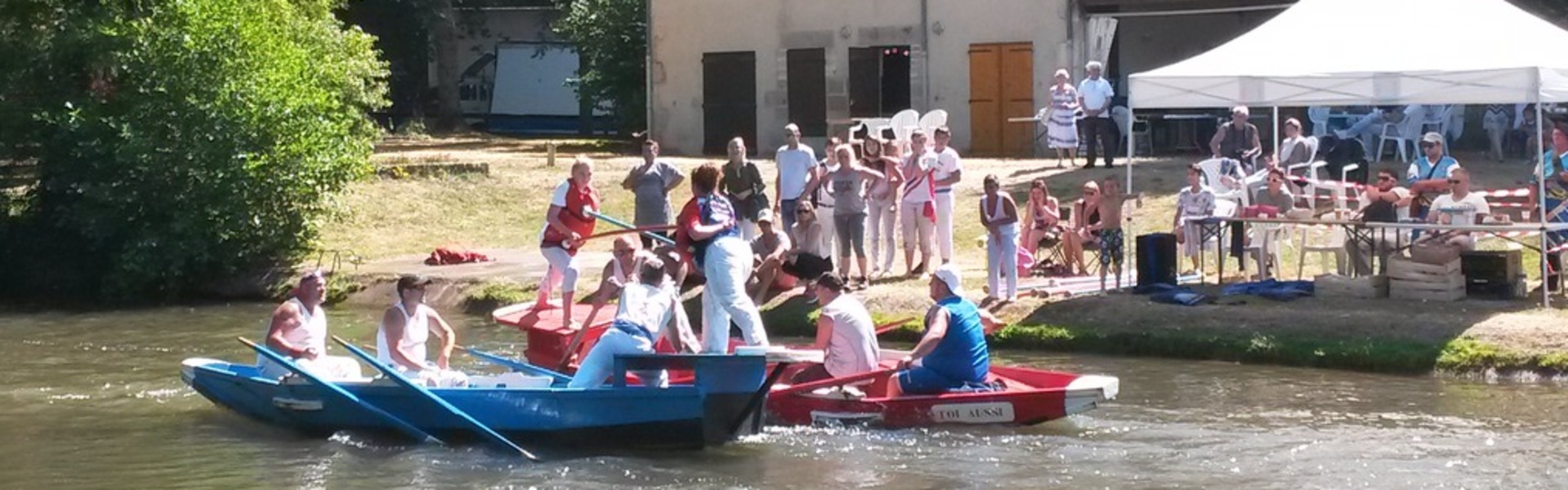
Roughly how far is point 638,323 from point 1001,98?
19053mm

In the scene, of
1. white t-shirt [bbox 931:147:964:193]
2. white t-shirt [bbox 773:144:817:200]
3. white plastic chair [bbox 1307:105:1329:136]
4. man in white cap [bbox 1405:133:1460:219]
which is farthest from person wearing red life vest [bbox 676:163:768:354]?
white plastic chair [bbox 1307:105:1329:136]

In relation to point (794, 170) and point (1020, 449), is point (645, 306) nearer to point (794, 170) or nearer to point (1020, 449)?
point (1020, 449)

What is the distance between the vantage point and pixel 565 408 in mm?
15055

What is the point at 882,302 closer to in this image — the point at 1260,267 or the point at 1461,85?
the point at 1260,267

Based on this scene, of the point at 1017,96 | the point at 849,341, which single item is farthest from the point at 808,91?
the point at 849,341

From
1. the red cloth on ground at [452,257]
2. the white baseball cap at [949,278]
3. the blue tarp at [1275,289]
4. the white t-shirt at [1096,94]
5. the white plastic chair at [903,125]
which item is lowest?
the blue tarp at [1275,289]

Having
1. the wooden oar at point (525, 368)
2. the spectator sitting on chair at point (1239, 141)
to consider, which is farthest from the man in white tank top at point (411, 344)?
the spectator sitting on chair at point (1239, 141)

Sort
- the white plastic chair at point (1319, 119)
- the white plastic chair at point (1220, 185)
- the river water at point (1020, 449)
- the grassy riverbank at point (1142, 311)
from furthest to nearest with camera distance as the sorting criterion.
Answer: the white plastic chair at point (1319, 119) < the white plastic chair at point (1220, 185) < the grassy riverbank at point (1142, 311) < the river water at point (1020, 449)

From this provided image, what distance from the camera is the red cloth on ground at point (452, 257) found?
26.2m

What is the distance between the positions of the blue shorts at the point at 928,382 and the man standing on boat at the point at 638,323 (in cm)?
175

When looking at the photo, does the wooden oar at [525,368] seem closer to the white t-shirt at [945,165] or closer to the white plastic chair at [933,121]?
the white t-shirt at [945,165]

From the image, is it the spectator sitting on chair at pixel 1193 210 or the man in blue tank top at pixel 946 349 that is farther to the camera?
the spectator sitting on chair at pixel 1193 210

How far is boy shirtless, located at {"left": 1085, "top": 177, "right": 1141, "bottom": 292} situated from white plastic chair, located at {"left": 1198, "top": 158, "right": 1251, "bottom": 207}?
1331 mm

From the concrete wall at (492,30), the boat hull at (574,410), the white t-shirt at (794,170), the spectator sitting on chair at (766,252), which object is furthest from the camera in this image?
the concrete wall at (492,30)
